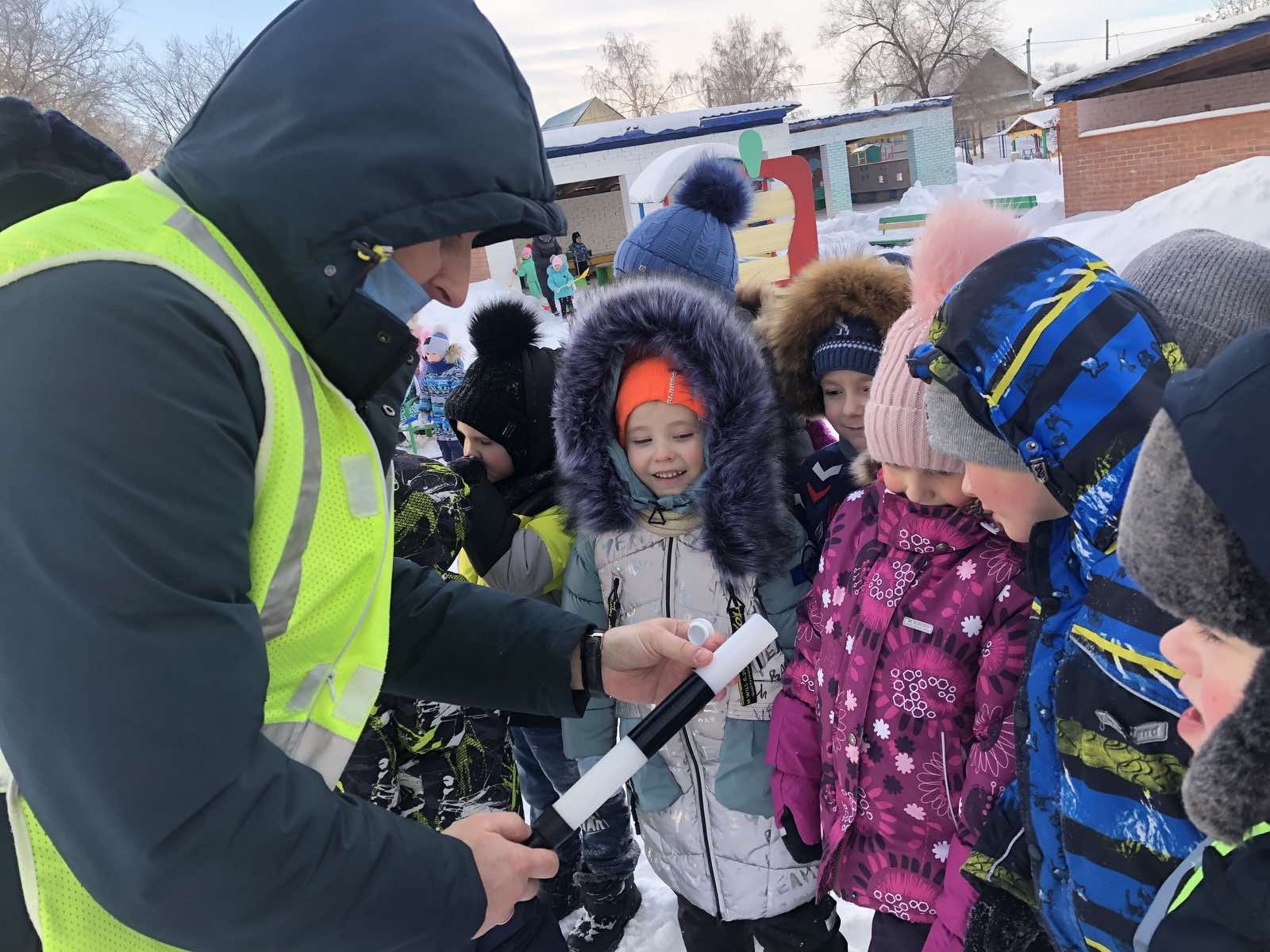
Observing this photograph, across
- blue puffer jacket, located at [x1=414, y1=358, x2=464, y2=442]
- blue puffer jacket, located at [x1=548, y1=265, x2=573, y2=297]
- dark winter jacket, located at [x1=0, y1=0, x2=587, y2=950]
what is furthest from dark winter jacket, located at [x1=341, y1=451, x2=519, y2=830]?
blue puffer jacket, located at [x1=548, y1=265, x2=573, y2=297]

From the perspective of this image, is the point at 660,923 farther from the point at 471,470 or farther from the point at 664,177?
the point at 664,177

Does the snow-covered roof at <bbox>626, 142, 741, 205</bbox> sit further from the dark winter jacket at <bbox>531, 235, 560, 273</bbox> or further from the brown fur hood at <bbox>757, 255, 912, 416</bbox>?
the dark winter jacket at <bbox>531, 235, 560, 273</bbox>

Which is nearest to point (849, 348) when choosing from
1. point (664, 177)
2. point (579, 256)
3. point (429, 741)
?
point (429, 741)

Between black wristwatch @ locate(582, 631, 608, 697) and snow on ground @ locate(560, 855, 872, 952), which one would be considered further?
snow on ground @ locate(560, 855, 872, 952)

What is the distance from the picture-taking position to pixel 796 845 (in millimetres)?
2029

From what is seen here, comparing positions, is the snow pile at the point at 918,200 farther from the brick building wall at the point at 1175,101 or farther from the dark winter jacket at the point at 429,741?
the dark winter jacket at the point at 429,741

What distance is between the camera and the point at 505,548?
259 centimetres

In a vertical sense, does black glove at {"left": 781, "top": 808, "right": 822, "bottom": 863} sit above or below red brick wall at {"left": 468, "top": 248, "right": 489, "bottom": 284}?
above

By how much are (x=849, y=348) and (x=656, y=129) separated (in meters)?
15.8

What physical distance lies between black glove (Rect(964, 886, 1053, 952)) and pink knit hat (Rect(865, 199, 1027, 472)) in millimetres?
824

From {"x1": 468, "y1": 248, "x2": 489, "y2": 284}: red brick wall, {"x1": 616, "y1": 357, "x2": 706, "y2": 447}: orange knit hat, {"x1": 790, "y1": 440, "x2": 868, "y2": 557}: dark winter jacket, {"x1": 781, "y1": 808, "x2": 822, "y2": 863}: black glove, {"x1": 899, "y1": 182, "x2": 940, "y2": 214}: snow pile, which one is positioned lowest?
{"x1": 899, "y1": 182, "x2": 940, "y2": 214}: snow pile

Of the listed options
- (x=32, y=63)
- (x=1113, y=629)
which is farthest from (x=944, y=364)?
(x=32, y=63)

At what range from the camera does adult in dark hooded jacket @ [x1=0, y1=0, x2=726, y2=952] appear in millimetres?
703

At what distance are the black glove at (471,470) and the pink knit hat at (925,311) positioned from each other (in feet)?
4.26
